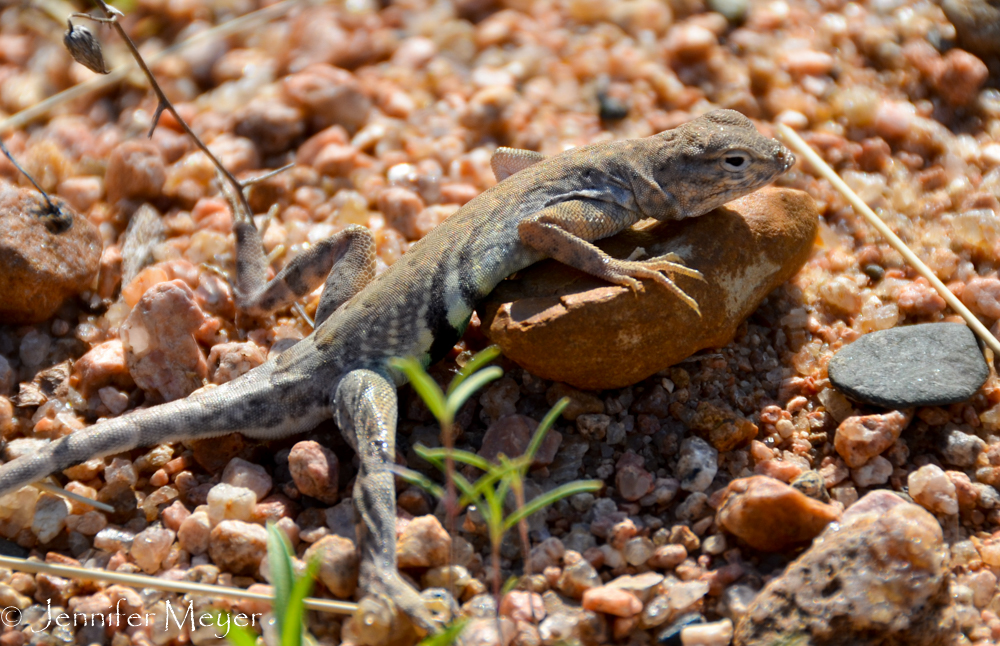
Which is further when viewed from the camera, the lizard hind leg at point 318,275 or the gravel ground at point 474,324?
the lizard hind leg at point 318,275

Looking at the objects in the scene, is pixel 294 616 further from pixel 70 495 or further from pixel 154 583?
pixel 70 495

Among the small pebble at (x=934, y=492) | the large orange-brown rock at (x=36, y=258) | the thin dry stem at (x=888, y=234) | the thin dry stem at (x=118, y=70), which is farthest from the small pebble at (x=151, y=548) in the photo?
the thin dry stem at (x=888, y=234)

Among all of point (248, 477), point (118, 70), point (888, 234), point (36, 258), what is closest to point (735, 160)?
point (888, 234)

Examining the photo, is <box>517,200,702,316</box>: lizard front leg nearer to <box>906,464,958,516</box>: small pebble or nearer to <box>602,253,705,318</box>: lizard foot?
<box>602,253,705,318</box>: lizard foot

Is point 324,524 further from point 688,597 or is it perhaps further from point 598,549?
point 688,597

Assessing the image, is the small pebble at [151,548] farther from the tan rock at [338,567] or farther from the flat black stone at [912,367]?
the flat black stone at [912,367]

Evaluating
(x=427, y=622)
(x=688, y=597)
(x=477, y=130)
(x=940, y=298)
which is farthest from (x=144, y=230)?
(x=940, y=298)
